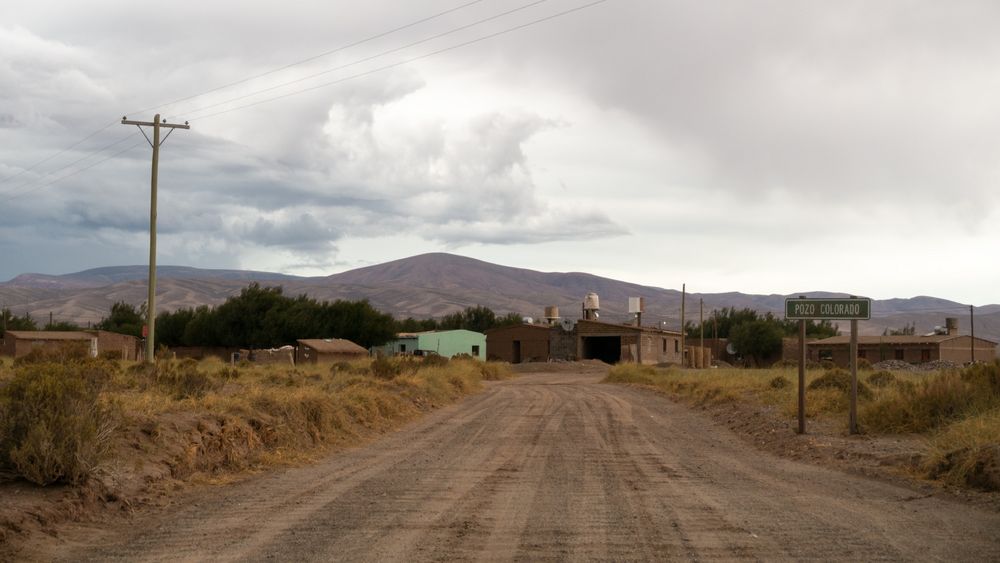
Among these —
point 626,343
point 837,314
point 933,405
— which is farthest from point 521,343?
point 933,405

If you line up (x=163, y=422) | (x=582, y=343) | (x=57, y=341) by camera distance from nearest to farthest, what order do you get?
1. (x=163, y=422)
2. (x=57, y=341)
3. (x=582, y=343)

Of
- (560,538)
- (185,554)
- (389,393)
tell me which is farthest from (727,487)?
(389,393)

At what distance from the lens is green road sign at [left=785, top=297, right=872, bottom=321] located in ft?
58.1

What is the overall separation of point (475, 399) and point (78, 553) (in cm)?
2393

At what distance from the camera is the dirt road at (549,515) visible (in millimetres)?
8125

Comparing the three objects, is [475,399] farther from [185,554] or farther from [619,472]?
[185,554]

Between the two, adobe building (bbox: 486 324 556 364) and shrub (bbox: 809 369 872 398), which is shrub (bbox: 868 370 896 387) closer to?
shrub (bbox: 809 369 872 398)

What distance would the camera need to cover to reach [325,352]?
6391cm

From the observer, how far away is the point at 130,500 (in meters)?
10.5

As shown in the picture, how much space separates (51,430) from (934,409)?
603 inches

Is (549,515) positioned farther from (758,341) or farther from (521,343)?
(758,341)

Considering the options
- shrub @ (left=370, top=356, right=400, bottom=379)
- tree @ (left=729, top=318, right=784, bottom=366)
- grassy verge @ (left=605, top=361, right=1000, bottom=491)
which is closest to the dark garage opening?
tree @ (left=729, top=318, right=784, bottom=366)

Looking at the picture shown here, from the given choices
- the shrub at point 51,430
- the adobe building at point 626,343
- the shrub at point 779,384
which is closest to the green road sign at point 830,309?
the shrub at point 779,384

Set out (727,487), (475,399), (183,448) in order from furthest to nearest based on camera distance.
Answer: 1. (475,399)
2. (183,448)
3. (727,487)
